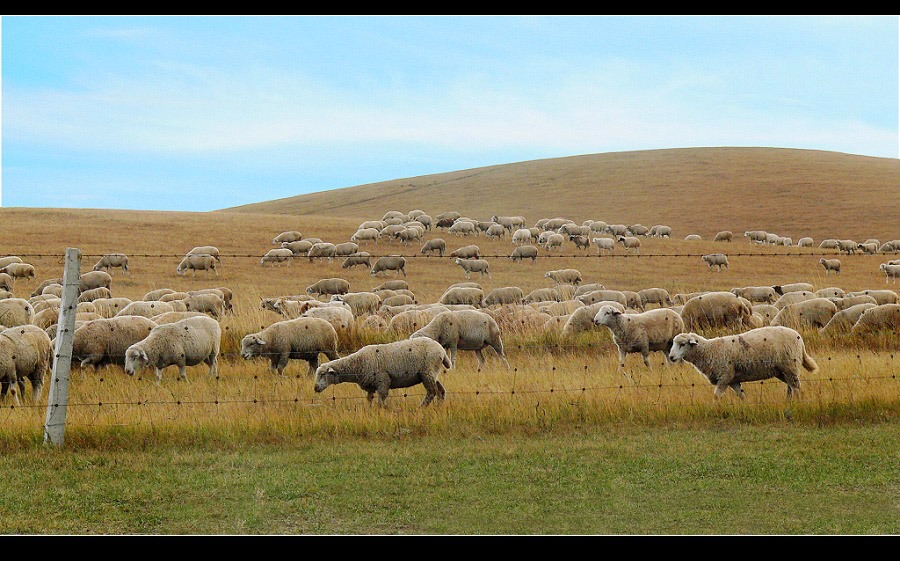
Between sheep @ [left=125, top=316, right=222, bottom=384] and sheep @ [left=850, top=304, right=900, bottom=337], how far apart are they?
Result: 11111 mm

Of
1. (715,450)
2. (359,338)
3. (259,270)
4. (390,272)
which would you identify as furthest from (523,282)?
(715,450)

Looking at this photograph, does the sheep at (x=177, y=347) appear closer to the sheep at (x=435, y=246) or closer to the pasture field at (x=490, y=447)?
the pasture field at (x=490, y=447)

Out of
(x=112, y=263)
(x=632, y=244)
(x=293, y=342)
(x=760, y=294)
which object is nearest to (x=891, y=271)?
(x=760, y=294)

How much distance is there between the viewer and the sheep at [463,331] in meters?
14.2

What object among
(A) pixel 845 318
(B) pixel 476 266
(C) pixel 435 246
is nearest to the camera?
(A) pixel 845 318

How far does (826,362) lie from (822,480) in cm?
585

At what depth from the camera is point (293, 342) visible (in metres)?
13.9

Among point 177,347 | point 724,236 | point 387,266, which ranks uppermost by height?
point 724,236

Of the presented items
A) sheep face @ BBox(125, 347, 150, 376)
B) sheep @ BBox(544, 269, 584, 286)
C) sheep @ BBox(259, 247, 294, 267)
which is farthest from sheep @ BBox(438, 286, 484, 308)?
sheep @ BBox(259, 247, 294, 267)

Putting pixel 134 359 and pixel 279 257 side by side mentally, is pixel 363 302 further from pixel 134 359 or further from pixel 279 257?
pixel 279 257

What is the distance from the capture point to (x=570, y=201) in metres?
81.1

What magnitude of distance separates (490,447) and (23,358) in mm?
6248

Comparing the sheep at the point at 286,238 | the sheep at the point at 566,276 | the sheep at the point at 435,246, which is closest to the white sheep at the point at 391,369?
the sheep at the point at 566,276

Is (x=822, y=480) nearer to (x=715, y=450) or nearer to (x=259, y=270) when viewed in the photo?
(x=715, y=450)
